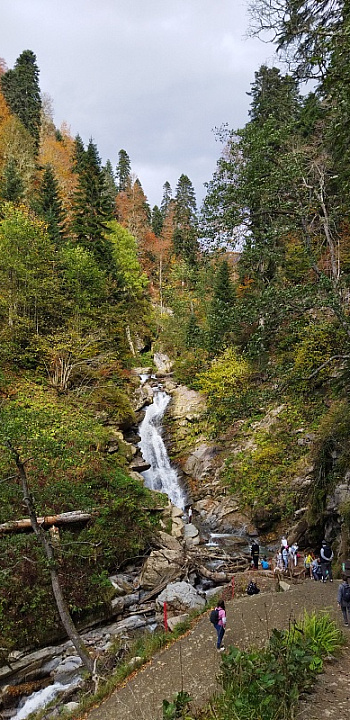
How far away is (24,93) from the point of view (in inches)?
1916

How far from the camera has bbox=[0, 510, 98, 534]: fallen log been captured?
1162cm

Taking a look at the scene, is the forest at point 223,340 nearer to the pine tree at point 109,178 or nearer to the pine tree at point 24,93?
the pine tree at point 24,93

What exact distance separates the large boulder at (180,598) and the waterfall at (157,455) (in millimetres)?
9444

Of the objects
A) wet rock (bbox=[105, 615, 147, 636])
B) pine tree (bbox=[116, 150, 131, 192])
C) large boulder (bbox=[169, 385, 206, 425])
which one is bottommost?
wet rock (bbox=[105, 615, 147, 636])

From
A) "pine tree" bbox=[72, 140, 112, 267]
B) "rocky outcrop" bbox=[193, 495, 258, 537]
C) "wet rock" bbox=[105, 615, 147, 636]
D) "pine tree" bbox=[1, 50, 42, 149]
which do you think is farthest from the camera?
"pine tree" bbox=[1, 50, 42, 149]

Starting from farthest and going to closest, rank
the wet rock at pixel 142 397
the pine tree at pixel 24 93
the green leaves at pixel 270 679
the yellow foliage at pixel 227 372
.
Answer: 1. the pine tree at pixel 24 93
2. the wet rock at pixel 142 397
3. the yellow foliage at pixel 227 372
4. the green leaves at pixel 270 679

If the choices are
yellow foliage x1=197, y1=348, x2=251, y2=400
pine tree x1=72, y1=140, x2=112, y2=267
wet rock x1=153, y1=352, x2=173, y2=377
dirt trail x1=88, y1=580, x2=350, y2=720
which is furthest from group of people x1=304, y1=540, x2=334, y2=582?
wet rock x1=153, y1=352, x2=173, y2=377

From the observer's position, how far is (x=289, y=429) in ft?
64.5

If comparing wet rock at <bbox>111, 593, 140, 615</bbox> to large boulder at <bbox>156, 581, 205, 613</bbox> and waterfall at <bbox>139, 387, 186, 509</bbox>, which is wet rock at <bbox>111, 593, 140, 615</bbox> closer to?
large boulder at <bbox>156, 581, 205, 613</bbox>

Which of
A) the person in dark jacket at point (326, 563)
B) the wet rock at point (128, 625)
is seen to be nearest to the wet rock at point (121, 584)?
the wet rock at point (128, 625)

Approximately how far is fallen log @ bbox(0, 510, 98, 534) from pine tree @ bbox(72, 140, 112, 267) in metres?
18.1

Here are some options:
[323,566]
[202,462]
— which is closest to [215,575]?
[323,566]

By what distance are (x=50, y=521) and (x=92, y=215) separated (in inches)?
897

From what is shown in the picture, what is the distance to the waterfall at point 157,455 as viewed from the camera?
75.8 ft
